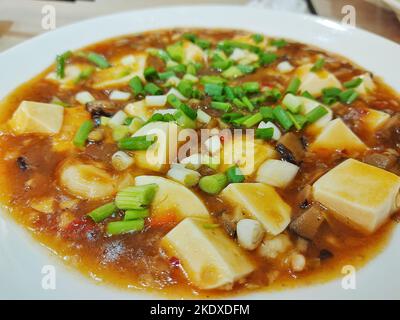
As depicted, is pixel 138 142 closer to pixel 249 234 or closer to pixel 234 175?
pixel 234 175

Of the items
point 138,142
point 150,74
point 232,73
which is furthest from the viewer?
point 232,73

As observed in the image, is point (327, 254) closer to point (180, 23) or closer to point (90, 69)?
point (90, 69)

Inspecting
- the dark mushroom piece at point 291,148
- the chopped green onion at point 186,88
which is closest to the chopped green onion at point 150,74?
the chopped green onion at point 186,88

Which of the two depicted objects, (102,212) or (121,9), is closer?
(102,212)

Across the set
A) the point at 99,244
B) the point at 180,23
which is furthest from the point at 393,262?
the point at 180,23

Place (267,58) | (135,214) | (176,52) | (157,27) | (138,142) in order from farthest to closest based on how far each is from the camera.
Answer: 1. (157,27)
2. (176,52)
3. (267,58)
4. (138,142)
5. (135,214)

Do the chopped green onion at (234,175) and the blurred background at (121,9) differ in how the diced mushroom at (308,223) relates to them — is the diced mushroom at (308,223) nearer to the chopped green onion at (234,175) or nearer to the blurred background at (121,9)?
the chopped green onion at (234,175)

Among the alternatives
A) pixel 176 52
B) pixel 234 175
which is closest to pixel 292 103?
pixel 234 175
